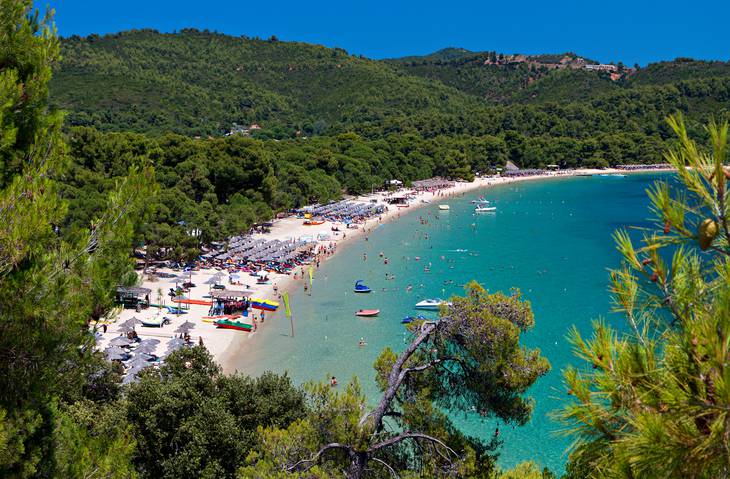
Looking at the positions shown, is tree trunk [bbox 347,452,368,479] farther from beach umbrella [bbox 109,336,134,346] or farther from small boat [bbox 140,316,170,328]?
small boat [bbox 140,316,170,328]

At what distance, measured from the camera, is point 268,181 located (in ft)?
155

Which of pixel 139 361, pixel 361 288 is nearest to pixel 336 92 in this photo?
pixel 361 288

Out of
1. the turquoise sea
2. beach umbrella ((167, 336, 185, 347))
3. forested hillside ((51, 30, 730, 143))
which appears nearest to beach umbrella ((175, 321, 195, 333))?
beach umbrella ((167, 336, 185, 347))

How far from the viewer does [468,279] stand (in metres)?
34.2

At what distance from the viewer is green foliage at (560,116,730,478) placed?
295 cm

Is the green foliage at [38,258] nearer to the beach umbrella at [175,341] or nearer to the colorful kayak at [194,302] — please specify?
the beach umbrella at [175,341]

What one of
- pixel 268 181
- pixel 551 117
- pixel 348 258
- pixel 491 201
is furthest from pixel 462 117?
pixel 348 258

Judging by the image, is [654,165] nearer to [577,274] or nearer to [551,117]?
[551,117]

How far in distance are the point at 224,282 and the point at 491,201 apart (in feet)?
138

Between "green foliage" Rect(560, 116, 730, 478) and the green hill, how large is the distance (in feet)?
291

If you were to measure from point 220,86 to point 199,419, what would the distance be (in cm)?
12727

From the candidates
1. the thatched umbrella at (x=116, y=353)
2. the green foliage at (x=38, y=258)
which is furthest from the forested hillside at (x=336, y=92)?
the green foliage at (x=38, y=258)

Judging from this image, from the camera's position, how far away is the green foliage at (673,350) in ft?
9.68

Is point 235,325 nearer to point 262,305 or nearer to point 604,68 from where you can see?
point 262,305
